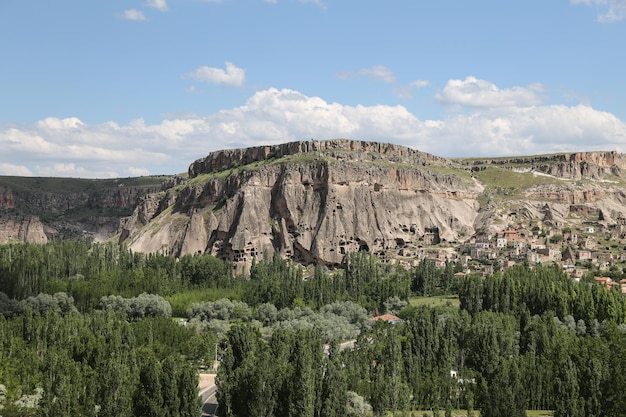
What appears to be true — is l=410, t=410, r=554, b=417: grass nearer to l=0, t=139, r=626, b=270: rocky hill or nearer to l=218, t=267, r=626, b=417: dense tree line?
l=218, t=267, r=626, b=417: dense tree line

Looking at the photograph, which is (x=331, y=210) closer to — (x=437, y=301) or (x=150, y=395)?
(x=437, y=301)

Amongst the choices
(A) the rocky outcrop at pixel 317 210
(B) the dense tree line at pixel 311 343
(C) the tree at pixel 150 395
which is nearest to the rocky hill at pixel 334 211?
(A) the rocky outcrop at pixel 317 210

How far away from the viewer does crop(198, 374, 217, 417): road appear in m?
67.9

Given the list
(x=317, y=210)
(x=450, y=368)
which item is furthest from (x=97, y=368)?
(x=317, y=210)

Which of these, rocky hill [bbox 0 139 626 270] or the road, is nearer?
the road

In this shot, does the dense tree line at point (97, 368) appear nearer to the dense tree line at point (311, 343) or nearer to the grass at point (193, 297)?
the dense tree line at point (311, 343)

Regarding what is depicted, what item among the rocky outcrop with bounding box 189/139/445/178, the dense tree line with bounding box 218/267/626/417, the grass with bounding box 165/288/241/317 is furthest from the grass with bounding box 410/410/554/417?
the rocky outcrop with bounding box 189/139/445/178

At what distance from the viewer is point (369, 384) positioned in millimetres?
67125

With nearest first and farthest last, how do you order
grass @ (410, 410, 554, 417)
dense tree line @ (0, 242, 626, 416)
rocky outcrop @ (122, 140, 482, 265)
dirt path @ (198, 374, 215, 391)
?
dense tree line @ (0, 242, 626, 416)
grass @ (410, 410, 554, 417)
dirt path @ (198, 374, 215, 391)
rocky outcrop @ (122, 140, 482, 265)

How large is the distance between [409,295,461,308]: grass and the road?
4559 centimetres

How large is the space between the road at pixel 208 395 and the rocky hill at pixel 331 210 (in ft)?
272

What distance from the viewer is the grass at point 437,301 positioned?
11936 centimetres

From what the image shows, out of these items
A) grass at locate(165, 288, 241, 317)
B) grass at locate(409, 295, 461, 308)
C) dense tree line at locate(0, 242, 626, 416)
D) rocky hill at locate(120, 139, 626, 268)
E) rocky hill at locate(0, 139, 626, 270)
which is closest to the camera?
dense tree line at locate(0, 242, 626, 416)

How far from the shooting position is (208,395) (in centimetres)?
7338
